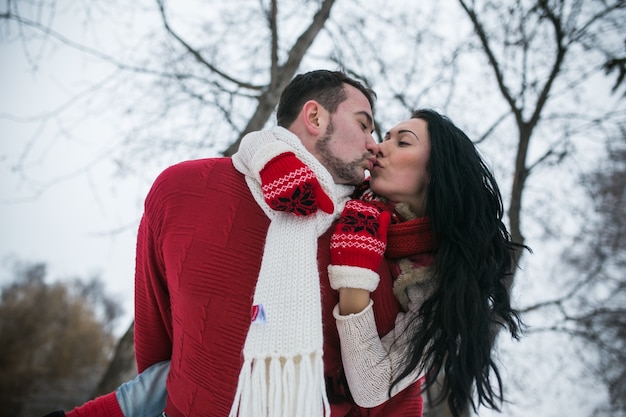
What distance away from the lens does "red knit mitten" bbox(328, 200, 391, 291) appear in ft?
4.56

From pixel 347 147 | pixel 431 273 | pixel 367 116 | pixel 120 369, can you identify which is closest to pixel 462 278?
pixel 431 273

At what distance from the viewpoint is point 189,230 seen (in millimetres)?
1506

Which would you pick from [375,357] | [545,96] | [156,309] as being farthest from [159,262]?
[545,96]

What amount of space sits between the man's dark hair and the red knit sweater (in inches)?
23.4

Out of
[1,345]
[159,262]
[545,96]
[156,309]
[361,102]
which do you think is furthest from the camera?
[1,345]

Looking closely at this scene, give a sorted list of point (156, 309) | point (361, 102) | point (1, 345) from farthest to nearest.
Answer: point (1, 345) → point (361, 102) → point (156, 309)

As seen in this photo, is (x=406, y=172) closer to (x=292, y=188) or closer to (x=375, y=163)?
(x=375, y=163)

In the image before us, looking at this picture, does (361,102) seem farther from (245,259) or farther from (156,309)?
(156,309)

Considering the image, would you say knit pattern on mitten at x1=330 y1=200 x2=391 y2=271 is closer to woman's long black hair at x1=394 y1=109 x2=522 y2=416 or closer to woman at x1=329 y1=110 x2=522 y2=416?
woman at x1=329 y1=110 x2=522 y2=416

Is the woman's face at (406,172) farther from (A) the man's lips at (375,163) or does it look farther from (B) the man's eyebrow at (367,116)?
(B) the man's eyebrow at (367,116)

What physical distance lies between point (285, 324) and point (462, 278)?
625mm

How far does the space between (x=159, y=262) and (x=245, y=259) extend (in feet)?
1.27

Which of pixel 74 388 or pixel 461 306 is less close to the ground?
pixel 461 306

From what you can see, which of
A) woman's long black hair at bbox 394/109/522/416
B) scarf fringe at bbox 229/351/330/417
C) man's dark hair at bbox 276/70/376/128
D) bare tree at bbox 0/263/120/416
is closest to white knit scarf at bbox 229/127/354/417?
scarf fringe at bbox 229/351/330/417
